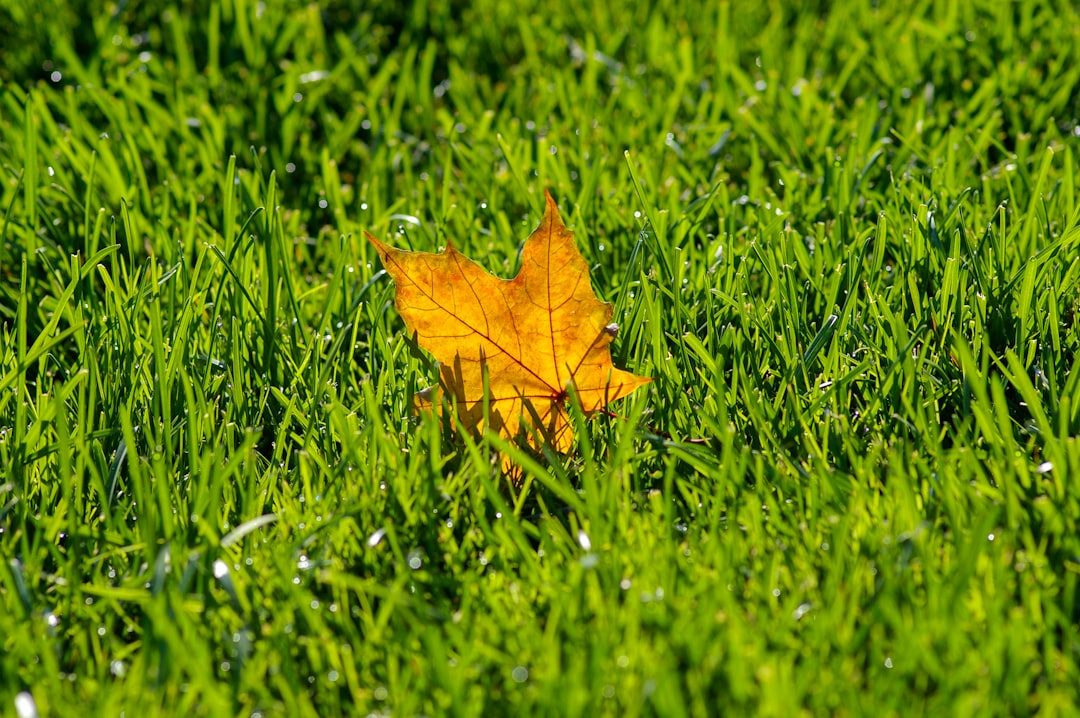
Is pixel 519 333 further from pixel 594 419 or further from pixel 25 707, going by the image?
pixel 25 707

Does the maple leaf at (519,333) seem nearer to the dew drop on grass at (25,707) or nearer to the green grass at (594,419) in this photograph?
the green grass at (594,419)

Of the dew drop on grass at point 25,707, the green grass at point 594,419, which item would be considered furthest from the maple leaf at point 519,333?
the dew drop on grass at point 25,707

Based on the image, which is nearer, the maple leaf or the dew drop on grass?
the dew drop on grass

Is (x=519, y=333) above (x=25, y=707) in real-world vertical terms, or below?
above

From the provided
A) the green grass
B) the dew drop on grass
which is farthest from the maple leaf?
the dew drop on grass

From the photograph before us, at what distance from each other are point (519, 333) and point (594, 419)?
0.18 metres

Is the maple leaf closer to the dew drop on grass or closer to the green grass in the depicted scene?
the green grass

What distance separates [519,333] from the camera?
1.56 meters

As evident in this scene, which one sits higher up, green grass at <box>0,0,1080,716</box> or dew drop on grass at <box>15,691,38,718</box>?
green grass at <box>0,0,1080,716</box>

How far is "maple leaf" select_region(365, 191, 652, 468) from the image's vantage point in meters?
1.53

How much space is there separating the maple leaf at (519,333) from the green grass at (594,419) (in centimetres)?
7

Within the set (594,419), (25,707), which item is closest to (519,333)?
(594,419)

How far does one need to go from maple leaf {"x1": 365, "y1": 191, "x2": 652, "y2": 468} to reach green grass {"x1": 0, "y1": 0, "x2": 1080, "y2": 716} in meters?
0.07

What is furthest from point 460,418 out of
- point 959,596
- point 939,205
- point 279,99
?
point 279,99
